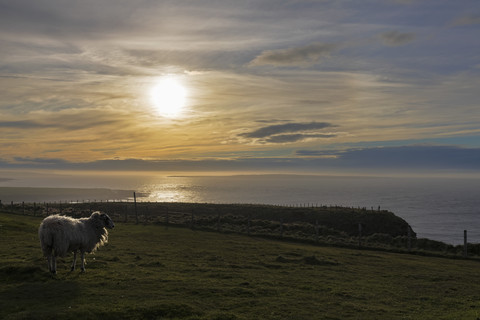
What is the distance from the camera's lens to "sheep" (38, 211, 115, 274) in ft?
51.9

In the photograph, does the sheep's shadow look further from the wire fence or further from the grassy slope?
the wire fence

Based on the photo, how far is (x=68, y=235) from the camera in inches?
645

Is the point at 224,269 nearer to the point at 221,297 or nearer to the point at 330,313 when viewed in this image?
the point at 221,297

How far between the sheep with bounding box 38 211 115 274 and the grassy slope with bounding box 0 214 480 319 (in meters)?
0.89

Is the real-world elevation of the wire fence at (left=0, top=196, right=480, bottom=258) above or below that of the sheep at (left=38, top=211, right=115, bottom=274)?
below

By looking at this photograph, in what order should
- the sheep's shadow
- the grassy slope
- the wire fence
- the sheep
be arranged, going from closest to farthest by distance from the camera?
1. the sheep's shadow
2. the grassy slope
3. the sheep
4. the wire fence

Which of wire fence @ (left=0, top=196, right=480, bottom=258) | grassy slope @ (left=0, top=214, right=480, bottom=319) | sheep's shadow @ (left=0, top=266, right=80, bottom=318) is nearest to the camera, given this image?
sheep's shadow @ (left=0, top=266, right=80, bottom=318)

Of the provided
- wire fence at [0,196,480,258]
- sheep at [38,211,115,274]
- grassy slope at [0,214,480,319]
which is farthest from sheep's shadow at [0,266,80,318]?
wire fence at [0,196,480,258]

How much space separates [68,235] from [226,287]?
7.63 m

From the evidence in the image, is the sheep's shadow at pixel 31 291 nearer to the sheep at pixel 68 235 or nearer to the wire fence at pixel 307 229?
the sheep at pixel 68 235

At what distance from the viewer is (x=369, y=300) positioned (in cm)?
1514

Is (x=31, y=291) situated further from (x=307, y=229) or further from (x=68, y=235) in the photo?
(x=307, y=229)

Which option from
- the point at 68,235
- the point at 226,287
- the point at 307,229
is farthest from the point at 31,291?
the point at 307,229

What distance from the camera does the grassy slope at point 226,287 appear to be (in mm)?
12219
